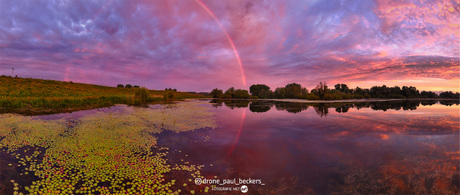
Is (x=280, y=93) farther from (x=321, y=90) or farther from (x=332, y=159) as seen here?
(x=332, y=159)

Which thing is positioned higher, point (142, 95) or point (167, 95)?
point (167, 95)

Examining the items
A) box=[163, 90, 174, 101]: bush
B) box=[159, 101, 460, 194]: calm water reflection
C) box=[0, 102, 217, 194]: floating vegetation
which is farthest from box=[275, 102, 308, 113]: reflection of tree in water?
box=[163, 90, 174, 101]: bush

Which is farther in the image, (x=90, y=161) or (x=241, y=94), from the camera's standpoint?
(x=241, y=94)

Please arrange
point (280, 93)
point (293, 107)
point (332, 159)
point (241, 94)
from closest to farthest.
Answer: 1. point (332, 159)
2. point (293, 107)
3. point (280, 93)
4. point (241, 94)

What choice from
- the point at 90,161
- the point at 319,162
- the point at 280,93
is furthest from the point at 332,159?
the point at 280,93

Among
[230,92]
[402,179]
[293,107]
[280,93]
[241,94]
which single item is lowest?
[402,179]

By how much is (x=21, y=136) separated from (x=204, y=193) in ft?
42.0

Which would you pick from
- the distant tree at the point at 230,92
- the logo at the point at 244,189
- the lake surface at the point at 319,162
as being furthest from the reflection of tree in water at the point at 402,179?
the distant tree at the point at 230,92

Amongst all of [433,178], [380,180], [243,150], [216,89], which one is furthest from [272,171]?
[216,89]

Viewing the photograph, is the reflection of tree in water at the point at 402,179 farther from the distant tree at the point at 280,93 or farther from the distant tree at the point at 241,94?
the distant tree at the point at 241,94

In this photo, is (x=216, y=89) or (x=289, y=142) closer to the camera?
(x=289, y=142)

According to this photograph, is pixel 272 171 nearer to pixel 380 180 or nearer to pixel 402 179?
pixel 380 180

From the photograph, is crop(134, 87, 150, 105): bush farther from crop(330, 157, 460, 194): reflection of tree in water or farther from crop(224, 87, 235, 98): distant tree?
crop(224, 87, 235, 98): distant tree

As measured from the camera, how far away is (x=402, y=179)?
5.46 m
